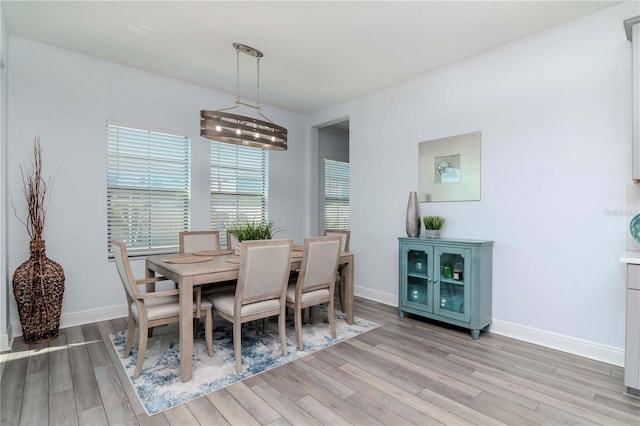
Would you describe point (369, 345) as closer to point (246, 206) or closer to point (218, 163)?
point (246, 206)

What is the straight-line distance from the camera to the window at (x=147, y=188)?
12.2 feet

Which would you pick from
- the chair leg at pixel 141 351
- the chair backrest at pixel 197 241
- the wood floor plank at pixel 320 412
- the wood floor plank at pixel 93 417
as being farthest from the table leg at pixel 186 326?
the chair backrest at pixel 197 241

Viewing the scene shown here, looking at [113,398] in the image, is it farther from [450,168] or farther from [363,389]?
[450,168]

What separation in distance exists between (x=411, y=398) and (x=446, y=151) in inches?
102

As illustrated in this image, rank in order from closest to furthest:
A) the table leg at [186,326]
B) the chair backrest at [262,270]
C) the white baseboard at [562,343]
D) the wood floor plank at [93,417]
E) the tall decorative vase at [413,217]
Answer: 1. the wood floor plank at [93,417]
2. the table leg at [186,326]
3. the chair backrest at [262,270]
4. the white baseboard at [562,343]
5. the tall decorative vase at [413,217]

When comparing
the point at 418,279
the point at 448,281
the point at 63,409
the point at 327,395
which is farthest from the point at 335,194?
the point at 63,409

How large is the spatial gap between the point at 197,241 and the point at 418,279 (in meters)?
2.52

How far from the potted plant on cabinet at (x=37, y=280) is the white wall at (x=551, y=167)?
3.92 m

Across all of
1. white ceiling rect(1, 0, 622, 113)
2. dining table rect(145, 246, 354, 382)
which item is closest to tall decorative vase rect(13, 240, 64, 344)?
dining table rect(145, 246, 354, 382)

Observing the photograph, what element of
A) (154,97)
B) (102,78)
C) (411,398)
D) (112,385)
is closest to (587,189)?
(411,398)

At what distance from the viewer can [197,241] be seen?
3680 mm

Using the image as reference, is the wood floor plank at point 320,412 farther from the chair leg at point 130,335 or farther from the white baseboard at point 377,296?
the white baseboard at point 377,296

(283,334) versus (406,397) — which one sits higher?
(283,334)

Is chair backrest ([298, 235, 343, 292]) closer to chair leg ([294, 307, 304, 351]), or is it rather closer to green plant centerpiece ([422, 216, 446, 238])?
chair leg ([294, 307, 304, 351])
